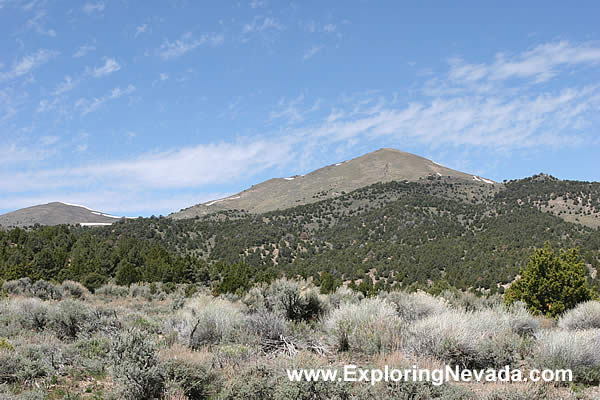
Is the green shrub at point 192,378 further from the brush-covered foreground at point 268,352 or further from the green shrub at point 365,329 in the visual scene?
the green shrub at point 365,329

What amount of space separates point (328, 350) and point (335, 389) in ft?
8.48

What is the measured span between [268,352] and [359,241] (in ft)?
163

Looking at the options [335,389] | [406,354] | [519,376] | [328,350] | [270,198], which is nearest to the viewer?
[335,389]

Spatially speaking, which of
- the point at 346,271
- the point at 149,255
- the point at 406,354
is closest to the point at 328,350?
the point at 406,354

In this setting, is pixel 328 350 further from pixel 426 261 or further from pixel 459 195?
pixel 459 195

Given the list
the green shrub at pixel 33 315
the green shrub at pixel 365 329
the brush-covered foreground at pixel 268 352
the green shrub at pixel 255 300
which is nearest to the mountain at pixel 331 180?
the green shrub at pixel 255 300

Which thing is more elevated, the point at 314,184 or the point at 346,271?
the point at 314,184

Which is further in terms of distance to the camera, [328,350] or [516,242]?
[516,242]

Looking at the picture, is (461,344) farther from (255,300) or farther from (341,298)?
(255,300)

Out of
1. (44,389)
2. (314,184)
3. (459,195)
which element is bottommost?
(44,389)

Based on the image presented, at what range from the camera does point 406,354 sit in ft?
22.2

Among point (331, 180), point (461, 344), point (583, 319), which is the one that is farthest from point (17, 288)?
point (331, 180)

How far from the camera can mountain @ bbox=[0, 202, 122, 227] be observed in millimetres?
106188

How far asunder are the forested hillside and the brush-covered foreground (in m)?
15.3
